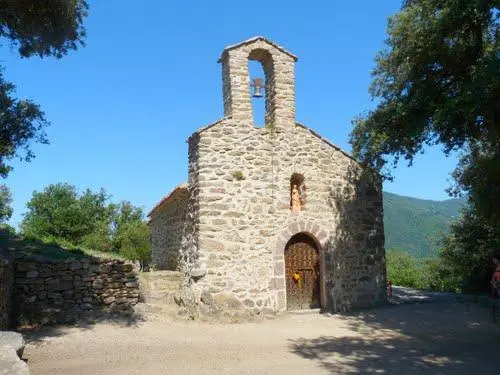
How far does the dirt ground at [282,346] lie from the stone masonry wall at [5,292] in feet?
2.05

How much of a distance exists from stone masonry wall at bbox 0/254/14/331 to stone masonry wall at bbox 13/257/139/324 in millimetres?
506

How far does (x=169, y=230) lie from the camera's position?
50.5 feet

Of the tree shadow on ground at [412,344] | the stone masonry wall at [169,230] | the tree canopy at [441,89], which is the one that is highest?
the tree canopy at [441,89]

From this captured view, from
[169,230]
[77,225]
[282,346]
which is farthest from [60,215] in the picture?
[282,346]

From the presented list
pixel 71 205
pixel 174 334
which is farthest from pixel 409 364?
pixel 71 205

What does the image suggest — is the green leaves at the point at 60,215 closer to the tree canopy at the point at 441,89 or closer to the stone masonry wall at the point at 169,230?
the stone masonry wall at the point at 169,230

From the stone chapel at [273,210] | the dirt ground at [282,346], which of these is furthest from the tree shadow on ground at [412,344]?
the stone chapel at [273,210]

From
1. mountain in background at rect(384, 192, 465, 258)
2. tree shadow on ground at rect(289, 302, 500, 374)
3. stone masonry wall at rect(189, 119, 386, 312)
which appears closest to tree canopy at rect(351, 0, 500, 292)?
stone masonry wall at rect(189, 119, 386, 312)

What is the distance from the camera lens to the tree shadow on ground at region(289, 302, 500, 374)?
24.8ft

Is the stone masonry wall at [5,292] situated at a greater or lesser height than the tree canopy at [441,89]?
lesser

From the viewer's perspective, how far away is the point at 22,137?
10312mm

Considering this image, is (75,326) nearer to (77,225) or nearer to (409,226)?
(77,225)

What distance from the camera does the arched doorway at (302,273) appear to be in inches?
512

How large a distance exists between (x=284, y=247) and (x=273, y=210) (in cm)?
104
